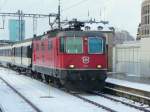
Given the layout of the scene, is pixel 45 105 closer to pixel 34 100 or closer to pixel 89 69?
pixel 34 100

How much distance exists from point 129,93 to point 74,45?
12.7ft

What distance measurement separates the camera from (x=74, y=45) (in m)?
24.2

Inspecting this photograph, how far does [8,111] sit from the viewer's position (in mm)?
16422

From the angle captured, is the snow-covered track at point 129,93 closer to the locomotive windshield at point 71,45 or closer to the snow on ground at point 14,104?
the locomotive windshield at point 71,45

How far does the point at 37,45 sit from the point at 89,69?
994 cm

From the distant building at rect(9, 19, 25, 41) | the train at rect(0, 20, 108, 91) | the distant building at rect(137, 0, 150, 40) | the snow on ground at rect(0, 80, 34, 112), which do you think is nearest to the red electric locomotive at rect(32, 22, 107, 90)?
the train at rect(0, 20, 108, 91)

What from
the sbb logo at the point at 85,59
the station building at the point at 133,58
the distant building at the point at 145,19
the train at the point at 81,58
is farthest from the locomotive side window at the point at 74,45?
the distant building at the point at 145,19

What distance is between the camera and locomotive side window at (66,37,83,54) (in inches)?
950

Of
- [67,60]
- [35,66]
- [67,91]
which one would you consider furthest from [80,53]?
[35,66]

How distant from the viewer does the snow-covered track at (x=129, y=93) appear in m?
19.9

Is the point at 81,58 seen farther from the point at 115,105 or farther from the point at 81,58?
the point at 115,105

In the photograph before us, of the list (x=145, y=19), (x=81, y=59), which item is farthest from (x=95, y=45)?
(x=145, y=19)

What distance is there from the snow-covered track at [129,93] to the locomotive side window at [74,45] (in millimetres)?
2481

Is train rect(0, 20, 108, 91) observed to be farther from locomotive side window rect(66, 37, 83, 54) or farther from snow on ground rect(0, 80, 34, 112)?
snow on ground rect(0, 80, 34, 112)
